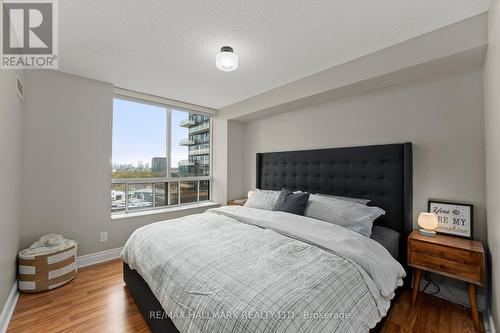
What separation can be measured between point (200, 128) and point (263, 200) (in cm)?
210

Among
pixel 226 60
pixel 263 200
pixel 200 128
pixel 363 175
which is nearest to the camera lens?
pixel 226 60

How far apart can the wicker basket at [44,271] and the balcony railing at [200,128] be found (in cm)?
256

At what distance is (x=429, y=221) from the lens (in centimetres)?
199

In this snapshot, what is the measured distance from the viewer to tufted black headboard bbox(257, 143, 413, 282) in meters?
2.27

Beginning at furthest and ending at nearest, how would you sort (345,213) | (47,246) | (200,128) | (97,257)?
1. (200,128)
2. (97,257)
3. (47,246)
4. (345,213)

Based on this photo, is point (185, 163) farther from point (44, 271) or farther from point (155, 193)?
point (44, 271)

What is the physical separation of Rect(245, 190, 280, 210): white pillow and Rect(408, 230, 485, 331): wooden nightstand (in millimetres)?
1534

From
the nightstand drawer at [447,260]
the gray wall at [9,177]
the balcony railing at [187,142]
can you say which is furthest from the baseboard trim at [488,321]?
the balcony railing at [187,142]

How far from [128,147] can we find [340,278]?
132 inches

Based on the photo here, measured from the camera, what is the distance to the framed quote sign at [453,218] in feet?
6.37

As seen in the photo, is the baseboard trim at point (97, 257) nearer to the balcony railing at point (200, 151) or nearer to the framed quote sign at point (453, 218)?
the balcony railing at point (200, 151)

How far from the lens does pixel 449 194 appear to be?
81.7 inches

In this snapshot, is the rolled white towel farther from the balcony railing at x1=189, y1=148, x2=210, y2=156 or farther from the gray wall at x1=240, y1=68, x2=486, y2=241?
the gray wall at x1=240, y1=68, x2=486, y2=241

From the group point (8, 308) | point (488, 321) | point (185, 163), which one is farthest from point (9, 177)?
point (488, 321)
